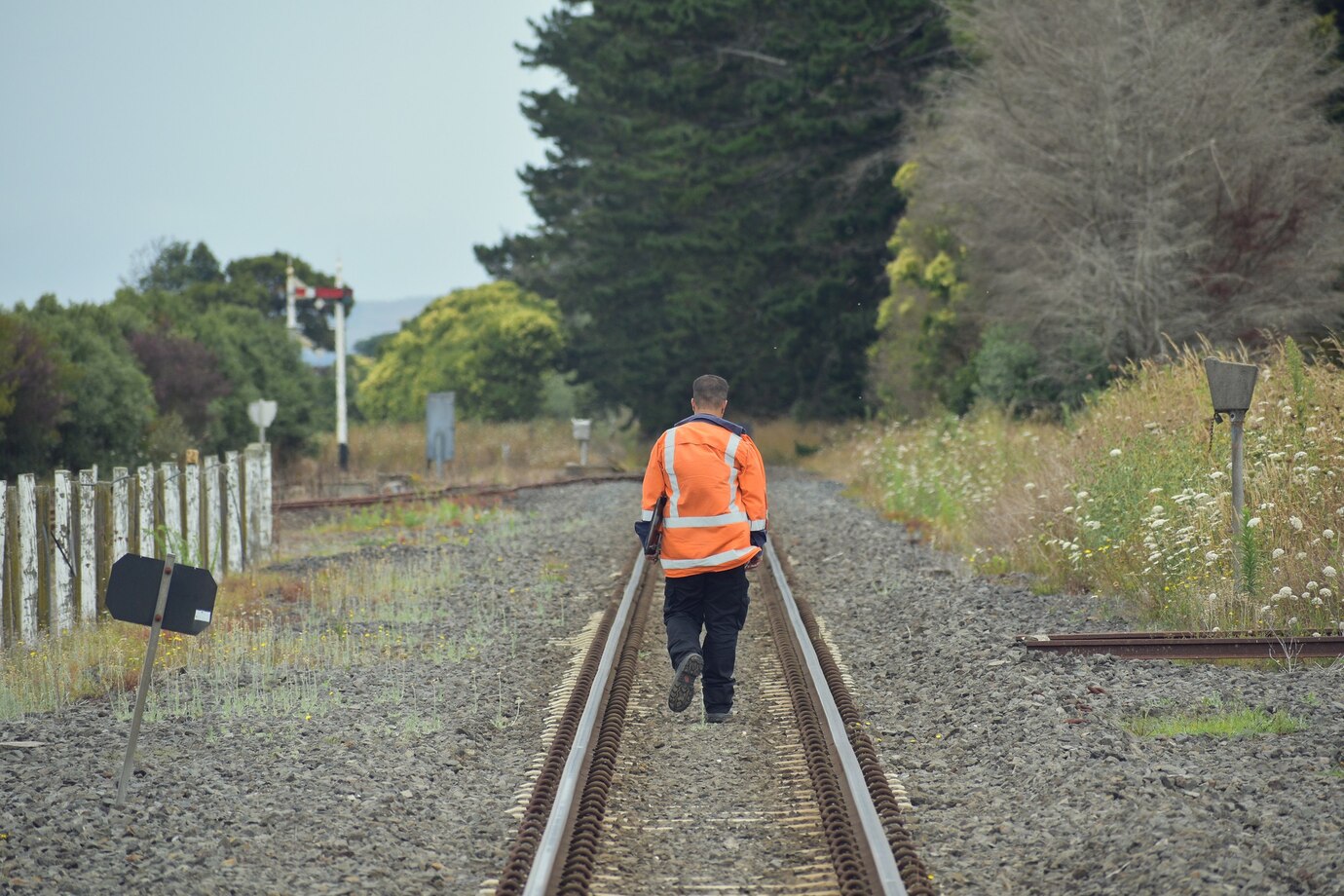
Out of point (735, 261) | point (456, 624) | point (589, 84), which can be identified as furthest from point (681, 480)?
point (589, 84)

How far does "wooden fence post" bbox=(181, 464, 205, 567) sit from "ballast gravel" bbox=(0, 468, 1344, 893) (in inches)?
213

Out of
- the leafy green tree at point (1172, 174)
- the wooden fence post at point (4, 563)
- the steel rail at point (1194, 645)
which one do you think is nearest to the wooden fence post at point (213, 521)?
the wooden fence post at point (4, 563)

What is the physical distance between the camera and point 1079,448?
585 inches

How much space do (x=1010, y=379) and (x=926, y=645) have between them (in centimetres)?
1560

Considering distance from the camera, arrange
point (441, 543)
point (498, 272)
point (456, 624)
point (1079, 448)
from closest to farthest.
→ point (456, 624), point (1079, 448), point (441, 543), point (498, 272)

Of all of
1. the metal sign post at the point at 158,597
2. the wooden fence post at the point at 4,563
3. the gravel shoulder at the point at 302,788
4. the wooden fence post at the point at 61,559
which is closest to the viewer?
the gravel shoulder at the point at 302,788

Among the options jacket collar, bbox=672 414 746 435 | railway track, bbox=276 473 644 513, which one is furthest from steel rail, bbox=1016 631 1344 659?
railway track, bbox=276 473 644 513

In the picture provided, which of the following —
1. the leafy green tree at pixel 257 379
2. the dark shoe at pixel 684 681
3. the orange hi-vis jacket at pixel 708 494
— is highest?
the leafy green tree at pixel 257 379

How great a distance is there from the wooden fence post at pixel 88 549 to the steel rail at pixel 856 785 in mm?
6172

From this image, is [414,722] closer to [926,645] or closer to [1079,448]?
[926,645]

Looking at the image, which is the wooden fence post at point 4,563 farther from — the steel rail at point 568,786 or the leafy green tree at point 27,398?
the leafy green tree at point 27,398

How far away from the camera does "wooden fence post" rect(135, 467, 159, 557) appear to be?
13.8 metres

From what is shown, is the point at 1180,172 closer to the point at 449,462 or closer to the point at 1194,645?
the point at 1194,645

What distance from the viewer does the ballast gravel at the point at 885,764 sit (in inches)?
225
